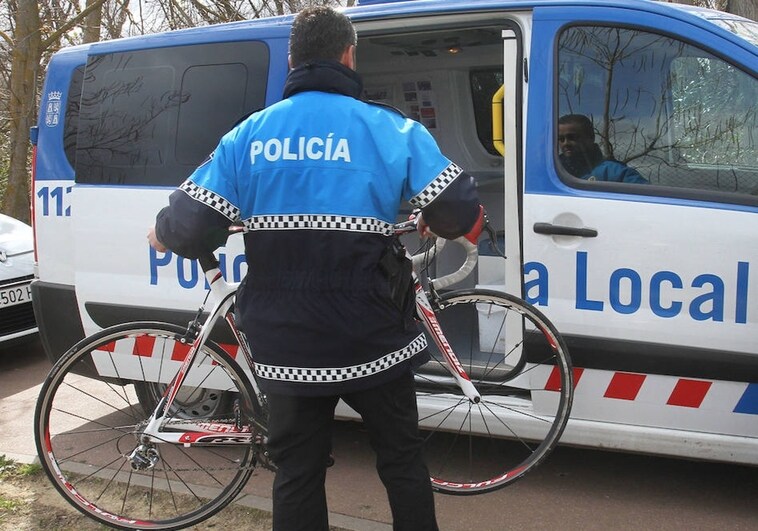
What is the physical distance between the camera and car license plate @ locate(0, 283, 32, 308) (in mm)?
5711

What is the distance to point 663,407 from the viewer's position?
9.95 feet

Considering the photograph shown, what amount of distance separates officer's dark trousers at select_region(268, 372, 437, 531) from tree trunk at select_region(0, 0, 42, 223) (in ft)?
34.8

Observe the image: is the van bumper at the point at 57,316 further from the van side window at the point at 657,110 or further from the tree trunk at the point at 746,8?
the tree trunk at the point at 746,8

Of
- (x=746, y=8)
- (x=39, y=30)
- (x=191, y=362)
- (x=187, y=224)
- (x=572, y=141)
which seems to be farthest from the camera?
(x=39, y=30)

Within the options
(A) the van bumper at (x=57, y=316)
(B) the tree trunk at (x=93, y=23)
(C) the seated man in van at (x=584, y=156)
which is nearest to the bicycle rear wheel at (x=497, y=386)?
(C) the seated man in van at (x=584, y=156)

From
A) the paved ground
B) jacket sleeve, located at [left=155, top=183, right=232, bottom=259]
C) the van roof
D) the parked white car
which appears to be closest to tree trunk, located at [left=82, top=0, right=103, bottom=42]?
the parked white car

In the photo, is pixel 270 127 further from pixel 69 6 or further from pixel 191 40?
pixel 69 6

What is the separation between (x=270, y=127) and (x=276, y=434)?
86cm

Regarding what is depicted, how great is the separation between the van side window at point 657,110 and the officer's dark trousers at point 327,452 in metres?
1.33

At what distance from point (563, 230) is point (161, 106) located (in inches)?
76.5

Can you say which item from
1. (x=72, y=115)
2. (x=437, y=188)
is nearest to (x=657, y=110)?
(x=437, y=188)

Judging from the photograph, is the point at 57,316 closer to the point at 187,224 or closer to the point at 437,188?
the point at 187,224

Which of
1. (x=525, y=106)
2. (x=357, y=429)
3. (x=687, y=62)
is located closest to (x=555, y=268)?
(x=525, y=106)

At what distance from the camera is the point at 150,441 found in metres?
2.92
